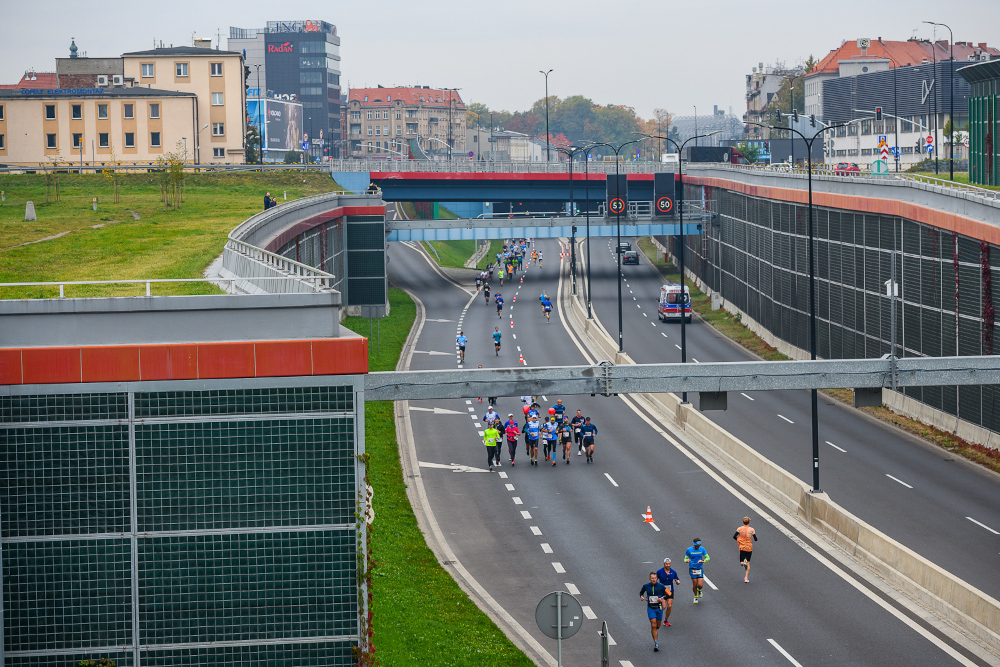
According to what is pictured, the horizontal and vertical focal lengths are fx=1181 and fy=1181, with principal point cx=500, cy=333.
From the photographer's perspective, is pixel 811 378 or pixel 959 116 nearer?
pixel 811 378

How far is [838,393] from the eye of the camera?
46281mm

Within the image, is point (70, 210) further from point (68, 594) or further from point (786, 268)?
point (68, 594)

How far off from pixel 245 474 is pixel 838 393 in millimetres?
35108

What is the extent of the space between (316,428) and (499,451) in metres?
20.9

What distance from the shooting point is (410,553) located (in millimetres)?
26609

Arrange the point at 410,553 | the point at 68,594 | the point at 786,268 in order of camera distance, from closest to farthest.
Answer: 1. the point at 68,594
2. the point at 410,553
3. the point at 786,268

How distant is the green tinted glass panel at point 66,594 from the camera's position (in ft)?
48.6

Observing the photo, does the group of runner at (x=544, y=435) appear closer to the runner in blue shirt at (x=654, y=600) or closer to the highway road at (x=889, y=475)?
the highway road at (x=889, y=475)

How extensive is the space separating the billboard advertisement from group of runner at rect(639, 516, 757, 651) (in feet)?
368

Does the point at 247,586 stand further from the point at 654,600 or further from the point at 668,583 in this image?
the point at 668,583

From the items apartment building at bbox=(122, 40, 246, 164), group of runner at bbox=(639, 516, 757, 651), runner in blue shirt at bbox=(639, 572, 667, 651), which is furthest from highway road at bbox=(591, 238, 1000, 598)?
apartment building at bbox=(122, 40, 246, 164)

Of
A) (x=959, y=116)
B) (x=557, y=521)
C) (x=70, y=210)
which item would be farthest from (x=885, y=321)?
(x=959, y=116)

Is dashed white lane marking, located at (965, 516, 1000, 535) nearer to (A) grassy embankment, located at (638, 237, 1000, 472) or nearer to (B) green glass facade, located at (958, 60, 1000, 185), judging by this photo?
(A) grassy embankment, located at (638, 237, 1000, 472)

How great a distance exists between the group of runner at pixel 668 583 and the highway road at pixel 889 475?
4.69 metres
